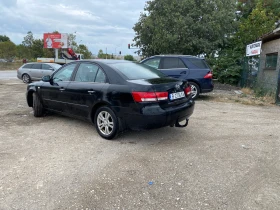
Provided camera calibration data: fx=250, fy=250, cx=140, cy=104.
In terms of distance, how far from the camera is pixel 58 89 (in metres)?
5.78

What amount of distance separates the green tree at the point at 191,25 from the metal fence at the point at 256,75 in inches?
136

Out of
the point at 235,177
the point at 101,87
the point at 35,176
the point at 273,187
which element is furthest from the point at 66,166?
the point at 273,187

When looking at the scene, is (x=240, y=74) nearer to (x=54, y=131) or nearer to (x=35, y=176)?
(x=54, y=131)

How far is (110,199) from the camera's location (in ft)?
9.59

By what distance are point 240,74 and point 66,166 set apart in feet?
43.8

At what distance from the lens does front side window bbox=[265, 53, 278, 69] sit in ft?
40.0

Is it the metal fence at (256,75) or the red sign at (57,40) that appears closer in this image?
the metal fence at (256,75)

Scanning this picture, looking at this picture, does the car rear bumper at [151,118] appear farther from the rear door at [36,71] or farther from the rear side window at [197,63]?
the rear door at [36,71]

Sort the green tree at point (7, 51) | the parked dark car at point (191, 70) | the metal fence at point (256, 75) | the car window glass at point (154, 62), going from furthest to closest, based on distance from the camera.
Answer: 1. the green tree at point (7, 51)
2. the metal fence at point (256, 75)
3. the car window glass at point (154, 62)
4. the parked dark car at point (191, 70)

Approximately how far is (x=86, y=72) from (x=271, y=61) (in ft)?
35.4

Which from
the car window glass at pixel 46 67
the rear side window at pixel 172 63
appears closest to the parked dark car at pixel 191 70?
the rear side window at pixel 172 63

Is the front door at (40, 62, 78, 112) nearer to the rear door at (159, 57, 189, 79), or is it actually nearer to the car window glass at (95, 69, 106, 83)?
the car window glass at (95, 69, 106, 83)

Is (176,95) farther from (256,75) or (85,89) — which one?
(256,75)

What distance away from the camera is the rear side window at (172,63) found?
9.36 metres
